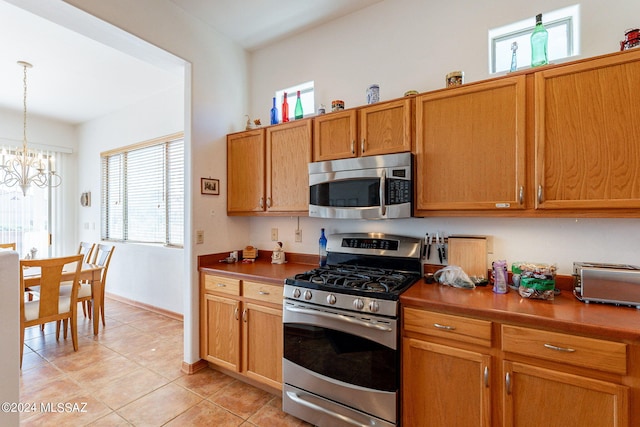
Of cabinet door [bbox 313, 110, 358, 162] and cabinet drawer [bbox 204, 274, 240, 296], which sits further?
cabinet drawer [bbox 204, 274, 240, 296]

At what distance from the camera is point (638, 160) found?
140cm

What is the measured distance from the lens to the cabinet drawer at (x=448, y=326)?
1444 millimetres

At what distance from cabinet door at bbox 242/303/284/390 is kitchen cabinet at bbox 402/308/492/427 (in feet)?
2.96

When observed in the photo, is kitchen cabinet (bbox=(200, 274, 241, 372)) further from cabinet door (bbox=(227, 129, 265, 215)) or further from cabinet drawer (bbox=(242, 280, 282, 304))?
cabinet door (bbox=(227, 129, 265, 215))

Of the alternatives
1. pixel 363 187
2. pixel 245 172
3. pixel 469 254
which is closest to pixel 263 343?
pixel 363 187

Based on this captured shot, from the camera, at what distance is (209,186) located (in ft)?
8.89

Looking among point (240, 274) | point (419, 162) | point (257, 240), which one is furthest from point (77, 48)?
point (419, 162)

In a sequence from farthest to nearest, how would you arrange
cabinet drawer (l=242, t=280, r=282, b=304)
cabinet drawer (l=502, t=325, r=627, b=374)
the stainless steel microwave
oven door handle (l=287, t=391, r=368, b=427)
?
1. cabinet drawer (l=242, t=280, r=282, b=304)
2. the stainless steel microwave
3. oven door handle (l=287, t=391, r=368, b=427)
4. cabinet drawer (l=502, t=325, r=627, b=374)

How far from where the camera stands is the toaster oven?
4.67 ft

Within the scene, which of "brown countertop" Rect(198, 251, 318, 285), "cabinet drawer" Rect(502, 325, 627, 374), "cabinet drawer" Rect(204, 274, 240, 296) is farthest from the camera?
"cabinet drawer" Rect(204, 274, 240, 296)

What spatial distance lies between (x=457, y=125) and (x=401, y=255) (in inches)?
37.9

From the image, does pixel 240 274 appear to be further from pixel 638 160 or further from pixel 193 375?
pixel 638 160

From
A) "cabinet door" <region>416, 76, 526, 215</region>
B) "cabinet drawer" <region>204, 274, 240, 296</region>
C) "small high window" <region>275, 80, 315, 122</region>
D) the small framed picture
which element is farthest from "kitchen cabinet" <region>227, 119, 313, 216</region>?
"cabinet door" <region>416, 76, 526, 215</region>

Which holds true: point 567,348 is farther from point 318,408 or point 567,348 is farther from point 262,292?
point 262,292
